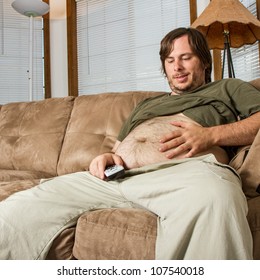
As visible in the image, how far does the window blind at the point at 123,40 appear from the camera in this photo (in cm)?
283

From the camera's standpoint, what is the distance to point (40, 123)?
1.83 meters

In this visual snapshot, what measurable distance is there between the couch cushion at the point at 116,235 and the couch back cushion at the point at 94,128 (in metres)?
0.73

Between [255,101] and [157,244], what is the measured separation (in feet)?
1.89

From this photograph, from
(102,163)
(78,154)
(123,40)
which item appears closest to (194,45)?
(102,163)

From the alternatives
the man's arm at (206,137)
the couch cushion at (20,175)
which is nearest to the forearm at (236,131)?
the man's arm at (206,137)

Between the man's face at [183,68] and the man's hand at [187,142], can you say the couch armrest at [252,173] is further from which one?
the man's face at [183,68]

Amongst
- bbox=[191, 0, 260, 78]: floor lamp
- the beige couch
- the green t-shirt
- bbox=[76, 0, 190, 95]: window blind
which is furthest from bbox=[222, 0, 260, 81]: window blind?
the green t-shirt

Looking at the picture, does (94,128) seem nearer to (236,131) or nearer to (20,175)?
(20,175)

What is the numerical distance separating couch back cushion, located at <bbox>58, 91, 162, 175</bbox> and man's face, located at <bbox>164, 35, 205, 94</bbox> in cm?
33

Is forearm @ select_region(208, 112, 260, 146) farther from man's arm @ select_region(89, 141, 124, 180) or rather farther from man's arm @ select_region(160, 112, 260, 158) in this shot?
man's arm @ select_region(89, 141, 124, 180)
